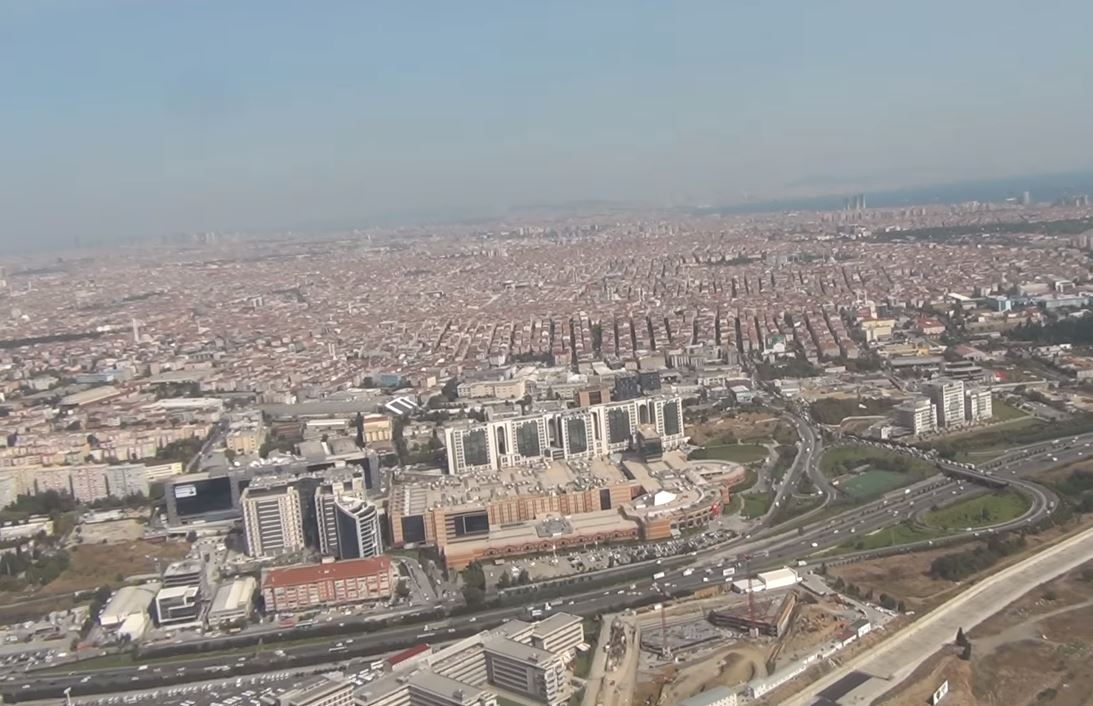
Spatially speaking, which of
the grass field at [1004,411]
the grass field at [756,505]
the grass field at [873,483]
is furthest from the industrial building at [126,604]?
the grass field at [1004,411]

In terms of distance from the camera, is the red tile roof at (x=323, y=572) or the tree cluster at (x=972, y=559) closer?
the tree cluster at (x=972, y=559)

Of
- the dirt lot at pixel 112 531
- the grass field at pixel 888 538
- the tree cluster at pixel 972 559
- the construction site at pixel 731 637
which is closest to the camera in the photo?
the construction site at pixel 731 637

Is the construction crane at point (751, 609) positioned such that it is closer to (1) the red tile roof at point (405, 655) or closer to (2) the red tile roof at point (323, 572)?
(1) the red tile roof at point (405, 655)

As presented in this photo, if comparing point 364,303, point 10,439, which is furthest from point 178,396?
point 364,303

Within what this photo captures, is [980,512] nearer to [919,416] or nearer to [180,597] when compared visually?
[919,416]

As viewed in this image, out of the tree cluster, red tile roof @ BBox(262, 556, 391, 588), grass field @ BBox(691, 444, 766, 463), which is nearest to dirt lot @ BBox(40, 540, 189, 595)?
red tile roof @ BBox(262, 556, 391, 588)
